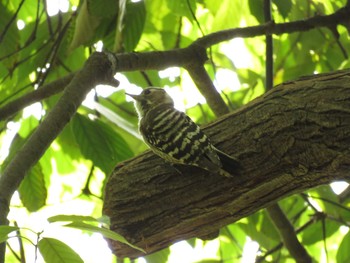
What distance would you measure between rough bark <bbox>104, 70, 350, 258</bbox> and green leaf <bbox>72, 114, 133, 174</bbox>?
273 mm

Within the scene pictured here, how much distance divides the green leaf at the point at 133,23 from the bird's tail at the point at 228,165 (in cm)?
74

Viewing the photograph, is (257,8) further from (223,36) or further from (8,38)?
(8,38)

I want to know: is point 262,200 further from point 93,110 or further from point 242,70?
point 242,70

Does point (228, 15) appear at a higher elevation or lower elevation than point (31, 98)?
higher

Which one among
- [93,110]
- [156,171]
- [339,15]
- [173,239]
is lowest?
[173,239]

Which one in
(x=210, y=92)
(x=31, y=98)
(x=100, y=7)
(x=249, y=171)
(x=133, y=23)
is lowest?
(x=249, y=171)

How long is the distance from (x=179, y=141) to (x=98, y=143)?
418 millimetres

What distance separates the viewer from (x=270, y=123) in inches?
80.5

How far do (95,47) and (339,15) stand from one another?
1.14 meters

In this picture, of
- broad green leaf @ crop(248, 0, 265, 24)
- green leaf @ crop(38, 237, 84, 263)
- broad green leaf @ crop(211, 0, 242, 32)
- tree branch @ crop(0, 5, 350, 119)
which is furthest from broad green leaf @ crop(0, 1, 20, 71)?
green leaf @ crop(38, 237, 84, 263)

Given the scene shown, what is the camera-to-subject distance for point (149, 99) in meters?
2.79

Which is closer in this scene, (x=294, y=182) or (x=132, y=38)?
(x=294, y=182)

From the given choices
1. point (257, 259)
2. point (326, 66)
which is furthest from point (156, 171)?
point (326, 66)

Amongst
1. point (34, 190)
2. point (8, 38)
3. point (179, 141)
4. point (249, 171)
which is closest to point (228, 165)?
point (249, 171)
